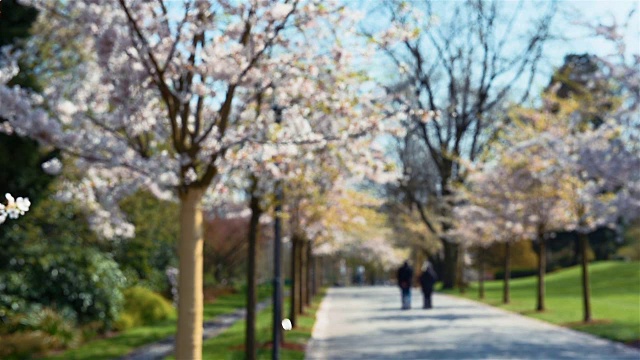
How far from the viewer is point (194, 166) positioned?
31.4 ft

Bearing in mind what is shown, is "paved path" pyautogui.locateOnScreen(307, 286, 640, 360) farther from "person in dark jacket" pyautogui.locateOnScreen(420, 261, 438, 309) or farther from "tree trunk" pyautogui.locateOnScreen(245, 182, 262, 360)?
"person in dark jacket" pyautogui.locateOnScreen(420, 261, 438, 309)

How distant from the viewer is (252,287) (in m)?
13.8

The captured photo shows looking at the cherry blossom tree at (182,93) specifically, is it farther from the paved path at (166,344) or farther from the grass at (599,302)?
the grass at (599,302)

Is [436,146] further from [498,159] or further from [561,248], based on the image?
[561,248]

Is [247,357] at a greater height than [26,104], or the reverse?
[26,104]

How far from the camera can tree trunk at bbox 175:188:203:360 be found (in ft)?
29.8

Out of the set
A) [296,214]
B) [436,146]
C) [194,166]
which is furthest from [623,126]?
[436,146]

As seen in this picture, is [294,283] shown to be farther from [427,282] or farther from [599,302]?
[599,302]

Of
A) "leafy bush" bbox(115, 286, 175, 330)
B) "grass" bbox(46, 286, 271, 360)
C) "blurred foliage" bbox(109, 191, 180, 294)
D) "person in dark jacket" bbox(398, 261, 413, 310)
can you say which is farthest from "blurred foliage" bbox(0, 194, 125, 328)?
"person in dark jacket" bbox(398, 261, 413, 310)

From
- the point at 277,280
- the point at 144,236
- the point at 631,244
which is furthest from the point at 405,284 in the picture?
the point at 631,244

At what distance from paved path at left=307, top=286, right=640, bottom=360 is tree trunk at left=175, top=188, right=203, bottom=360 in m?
6.13

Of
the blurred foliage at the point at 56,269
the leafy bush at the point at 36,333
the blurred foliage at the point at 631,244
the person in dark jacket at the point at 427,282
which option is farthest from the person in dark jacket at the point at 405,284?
the blurred foliage at the point at 631,244

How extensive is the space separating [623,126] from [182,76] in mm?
10591

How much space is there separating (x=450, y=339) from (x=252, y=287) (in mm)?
6189
